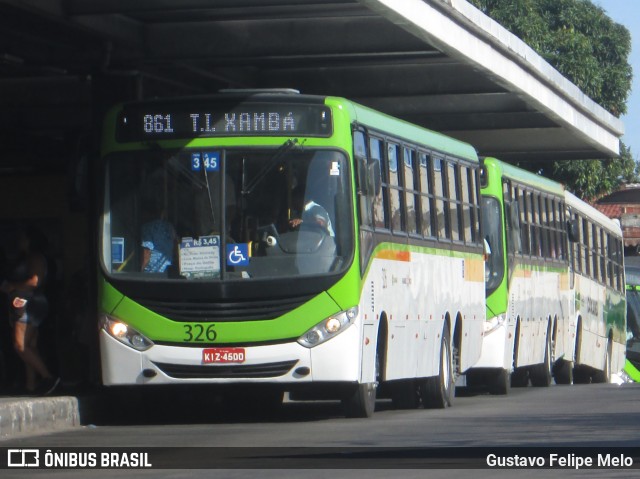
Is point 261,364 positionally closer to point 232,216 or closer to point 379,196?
point 232,216

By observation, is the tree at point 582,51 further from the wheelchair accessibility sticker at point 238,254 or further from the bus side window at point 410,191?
the wheelchair accessibility sticker at point 238,254

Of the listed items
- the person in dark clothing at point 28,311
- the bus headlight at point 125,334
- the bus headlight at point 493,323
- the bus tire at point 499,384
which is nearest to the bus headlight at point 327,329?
the bus headlight at point 125,334

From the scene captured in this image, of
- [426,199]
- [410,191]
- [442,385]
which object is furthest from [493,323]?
[410,191]

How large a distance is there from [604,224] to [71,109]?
12297 mm

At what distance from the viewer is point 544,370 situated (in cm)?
2702

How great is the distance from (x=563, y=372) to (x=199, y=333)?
16868 millimetres

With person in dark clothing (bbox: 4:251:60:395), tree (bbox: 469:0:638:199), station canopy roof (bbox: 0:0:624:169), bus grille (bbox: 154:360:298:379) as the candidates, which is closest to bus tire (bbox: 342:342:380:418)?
bus grille (bbox: 154:360:298:379)

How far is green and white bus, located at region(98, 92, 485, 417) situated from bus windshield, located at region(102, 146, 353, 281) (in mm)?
12

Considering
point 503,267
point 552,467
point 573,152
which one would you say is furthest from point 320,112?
point 573,152

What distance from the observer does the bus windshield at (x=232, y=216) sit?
15.0 metres

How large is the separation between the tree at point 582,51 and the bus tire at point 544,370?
1648 cm

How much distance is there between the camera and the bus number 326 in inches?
587

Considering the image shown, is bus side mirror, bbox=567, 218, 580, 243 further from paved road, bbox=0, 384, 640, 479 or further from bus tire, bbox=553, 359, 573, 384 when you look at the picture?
paved road, bbox=0, 384, 640, 479

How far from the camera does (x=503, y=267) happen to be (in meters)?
23.4
